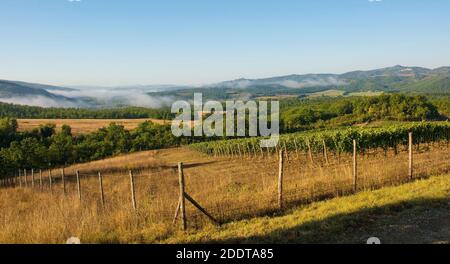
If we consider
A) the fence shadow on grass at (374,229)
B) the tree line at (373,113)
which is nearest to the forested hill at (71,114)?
the tree line at (373,113)

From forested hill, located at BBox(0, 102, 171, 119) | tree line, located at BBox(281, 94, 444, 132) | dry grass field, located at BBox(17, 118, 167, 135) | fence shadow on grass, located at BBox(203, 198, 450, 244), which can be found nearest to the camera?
fence shadow on grass, located at BBox(203, 198, 450, 244)

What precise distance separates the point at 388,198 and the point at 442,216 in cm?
157

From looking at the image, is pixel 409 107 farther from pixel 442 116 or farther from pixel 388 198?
pixel 388 198

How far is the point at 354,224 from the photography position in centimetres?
797

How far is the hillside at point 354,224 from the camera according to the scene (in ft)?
24.0

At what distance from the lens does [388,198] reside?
990 cm

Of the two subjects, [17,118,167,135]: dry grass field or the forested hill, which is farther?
the forested hill

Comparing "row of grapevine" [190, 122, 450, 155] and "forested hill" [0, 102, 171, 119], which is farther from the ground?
"row of grapevine" [190, 122, 450, 155]

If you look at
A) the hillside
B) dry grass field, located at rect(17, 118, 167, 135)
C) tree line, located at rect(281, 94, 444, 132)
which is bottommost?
dry grass field, located at rect(17, 118, 167, 135)

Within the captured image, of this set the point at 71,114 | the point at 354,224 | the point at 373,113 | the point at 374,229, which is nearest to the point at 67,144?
the point at 354,224

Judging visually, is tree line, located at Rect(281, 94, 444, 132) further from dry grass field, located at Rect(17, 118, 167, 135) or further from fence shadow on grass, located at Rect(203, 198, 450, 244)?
fence shadow on grass, located at Rect(203, 198, 450, 244)

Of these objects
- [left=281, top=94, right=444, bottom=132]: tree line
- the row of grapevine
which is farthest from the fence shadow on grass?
[left=281, top=94, right=444, bottom=132]: tree line

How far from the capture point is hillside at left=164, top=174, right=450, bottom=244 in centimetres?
732

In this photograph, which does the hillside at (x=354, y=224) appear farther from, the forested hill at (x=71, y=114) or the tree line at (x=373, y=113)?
the forested hill at (x=71, y=114)
